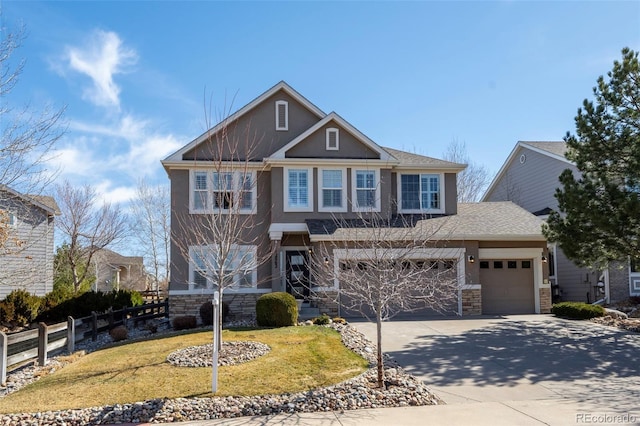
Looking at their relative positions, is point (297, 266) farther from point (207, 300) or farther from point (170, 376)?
point (170, 376)

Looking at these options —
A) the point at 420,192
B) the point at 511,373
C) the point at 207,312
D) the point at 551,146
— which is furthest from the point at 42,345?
the point at 551,146

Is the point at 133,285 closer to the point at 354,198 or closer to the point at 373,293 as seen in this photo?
the point at 354,198

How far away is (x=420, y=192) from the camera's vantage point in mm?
19219

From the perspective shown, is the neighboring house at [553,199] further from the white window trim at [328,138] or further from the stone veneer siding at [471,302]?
the white window trim at [328,138]

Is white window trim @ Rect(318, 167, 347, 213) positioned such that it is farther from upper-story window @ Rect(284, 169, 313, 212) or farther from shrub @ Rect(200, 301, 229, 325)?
shrub @ Rect(200, 301, 229, 325)

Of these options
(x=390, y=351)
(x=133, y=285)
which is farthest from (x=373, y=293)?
(x=133, y=285)

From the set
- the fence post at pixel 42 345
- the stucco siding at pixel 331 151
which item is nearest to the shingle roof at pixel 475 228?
the stucco siding at pixel 331 151

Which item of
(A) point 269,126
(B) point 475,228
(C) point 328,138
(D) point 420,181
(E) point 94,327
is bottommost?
(E) point 94,327

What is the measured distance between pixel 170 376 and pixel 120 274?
39051 millimetres

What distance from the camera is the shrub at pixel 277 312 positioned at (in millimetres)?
14148

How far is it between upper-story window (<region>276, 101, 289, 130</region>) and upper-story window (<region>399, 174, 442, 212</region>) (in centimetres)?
507

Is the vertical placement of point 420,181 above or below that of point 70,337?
above

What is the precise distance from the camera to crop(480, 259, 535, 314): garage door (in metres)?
18.1

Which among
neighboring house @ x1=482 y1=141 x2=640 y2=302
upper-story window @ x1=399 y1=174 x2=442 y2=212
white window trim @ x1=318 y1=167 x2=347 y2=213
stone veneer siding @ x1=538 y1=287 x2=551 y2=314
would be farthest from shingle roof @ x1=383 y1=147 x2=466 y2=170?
stone veneer siding @ x1=538 y1=287 x2=551 y2=314
